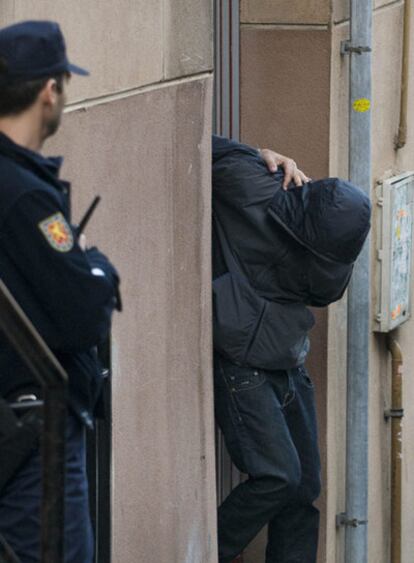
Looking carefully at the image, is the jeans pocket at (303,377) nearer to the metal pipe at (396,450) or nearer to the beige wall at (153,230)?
the beige wall at (153,230)

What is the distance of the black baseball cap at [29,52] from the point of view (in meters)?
3.36

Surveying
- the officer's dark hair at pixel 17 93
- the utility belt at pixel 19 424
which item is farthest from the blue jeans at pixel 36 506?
the officer's dark hair at pixel 17 93

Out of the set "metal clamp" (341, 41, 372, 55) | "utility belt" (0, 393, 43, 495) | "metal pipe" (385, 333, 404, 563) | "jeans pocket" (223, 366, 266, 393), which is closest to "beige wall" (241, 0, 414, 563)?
"metal clamp" (341, 41, 372, 55)

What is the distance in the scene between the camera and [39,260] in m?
3.38

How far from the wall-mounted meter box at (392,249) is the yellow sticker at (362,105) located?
1.97 ft

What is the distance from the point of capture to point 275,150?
7016mm

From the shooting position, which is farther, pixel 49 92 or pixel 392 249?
pixel 392 249

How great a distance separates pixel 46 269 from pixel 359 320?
156 inches

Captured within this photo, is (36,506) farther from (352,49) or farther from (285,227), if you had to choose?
(352,49)

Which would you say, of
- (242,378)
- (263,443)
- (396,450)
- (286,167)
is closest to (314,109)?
(286,167)

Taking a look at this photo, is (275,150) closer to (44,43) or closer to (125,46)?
(125,46)

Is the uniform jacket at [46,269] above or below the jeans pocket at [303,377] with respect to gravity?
above

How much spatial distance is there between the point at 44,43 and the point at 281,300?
284 centimetres

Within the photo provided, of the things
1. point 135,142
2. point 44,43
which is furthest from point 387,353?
point 44,43
